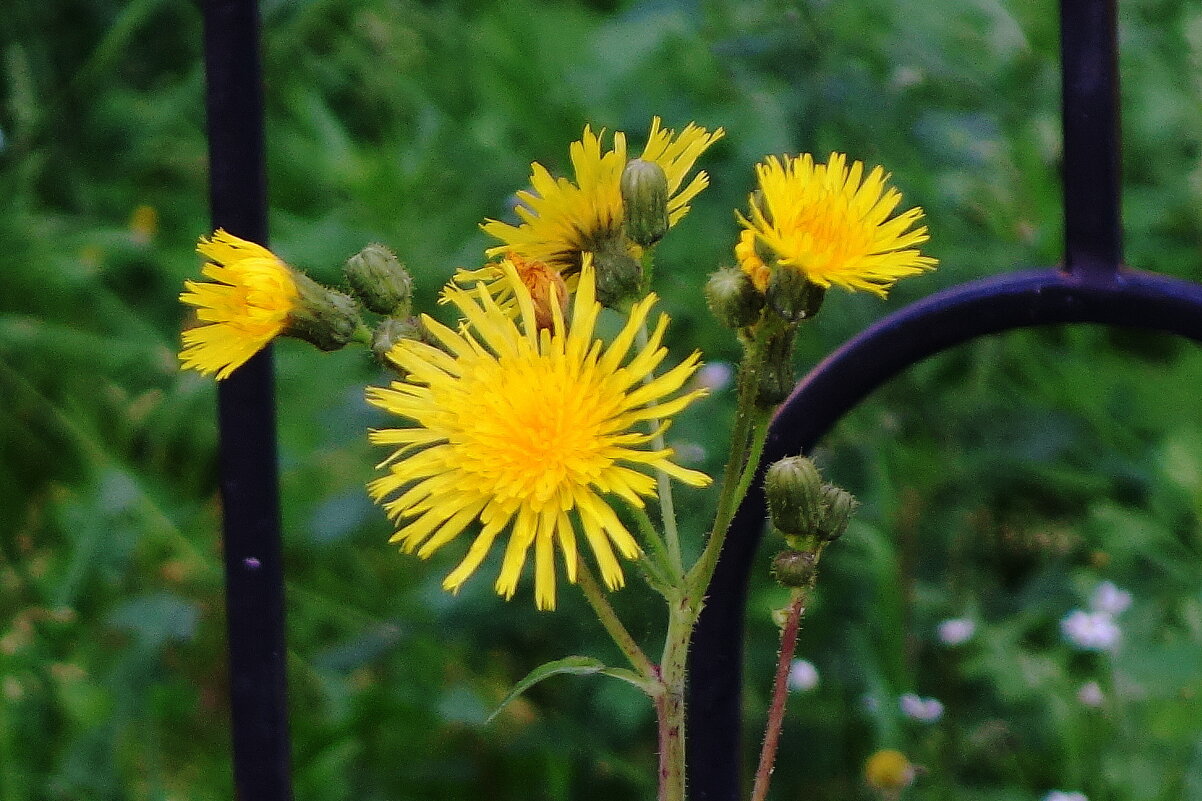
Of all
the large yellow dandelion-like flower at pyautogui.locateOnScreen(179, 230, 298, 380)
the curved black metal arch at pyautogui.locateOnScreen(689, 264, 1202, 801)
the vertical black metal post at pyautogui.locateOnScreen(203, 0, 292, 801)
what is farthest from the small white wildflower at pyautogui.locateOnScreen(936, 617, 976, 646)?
the large yellow dandelion-like flower at pyautogui.locateOnScreen(179, 230, 298, 380)

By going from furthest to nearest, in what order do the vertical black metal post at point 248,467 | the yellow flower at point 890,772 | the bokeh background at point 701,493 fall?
1. the bokeh background at point 701,493
2. the yellow flower at point 890,772
3. the vertical black metal post at point 248,467

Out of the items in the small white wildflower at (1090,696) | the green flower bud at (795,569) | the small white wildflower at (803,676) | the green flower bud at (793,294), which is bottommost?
the small white wildflower at (1090,696)

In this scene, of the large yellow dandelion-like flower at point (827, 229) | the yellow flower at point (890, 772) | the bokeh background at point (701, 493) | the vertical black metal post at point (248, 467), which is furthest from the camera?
the bokeh background at point (701, 493)

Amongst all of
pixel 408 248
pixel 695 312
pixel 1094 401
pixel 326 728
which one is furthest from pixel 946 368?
pixel 326 728

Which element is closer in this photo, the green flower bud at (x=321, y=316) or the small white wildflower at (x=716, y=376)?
the green flower bud at (x=321, y=316)

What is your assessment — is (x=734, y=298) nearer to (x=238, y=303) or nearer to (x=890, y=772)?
(x=238, y=303)

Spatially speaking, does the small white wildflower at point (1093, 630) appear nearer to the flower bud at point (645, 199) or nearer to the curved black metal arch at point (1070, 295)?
the curved black metal arch at point (1070, 295)

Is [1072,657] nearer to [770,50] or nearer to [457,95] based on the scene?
[770,50]

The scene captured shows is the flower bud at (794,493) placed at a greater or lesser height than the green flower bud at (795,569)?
greater

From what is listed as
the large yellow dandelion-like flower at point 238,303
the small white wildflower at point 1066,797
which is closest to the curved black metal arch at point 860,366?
the large yellow dandelion-like flower at point 238,303
